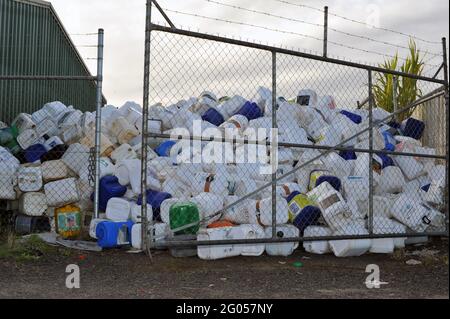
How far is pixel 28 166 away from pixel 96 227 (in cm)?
157

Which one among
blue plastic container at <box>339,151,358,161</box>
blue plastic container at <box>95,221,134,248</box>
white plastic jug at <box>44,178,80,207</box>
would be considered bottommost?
blue plastic container at <box>95,221,134,248</box>

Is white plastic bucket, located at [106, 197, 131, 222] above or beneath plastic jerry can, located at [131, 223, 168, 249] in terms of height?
above

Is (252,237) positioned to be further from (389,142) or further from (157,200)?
(389,142)

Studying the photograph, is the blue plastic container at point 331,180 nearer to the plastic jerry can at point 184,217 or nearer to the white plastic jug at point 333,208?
the white plastic jug at point 333,208

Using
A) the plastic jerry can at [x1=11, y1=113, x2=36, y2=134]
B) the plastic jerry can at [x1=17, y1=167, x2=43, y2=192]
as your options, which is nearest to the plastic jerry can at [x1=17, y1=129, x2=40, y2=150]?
the plastic jerry can at [x1=11, y1=113, x2=36, y2=134]

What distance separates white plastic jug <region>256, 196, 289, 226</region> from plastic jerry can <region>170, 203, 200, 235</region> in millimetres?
737

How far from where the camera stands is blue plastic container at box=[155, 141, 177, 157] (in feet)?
26.2

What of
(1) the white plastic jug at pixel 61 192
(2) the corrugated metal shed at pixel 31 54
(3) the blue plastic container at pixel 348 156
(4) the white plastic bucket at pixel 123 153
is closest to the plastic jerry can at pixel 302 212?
(3) the blue plastic container at pixel 348 156

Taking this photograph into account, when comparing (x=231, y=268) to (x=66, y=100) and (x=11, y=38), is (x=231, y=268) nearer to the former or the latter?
(x=11, y=38)

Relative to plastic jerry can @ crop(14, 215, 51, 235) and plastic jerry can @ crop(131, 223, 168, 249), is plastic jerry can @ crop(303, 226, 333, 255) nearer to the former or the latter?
plastic jerry can @ crop(131, 223, 168, 249)

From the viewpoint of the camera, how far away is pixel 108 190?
288 inches

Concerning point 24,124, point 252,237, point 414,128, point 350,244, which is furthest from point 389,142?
point 24,124

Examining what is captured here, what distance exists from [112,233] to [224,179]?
147 centimetres
